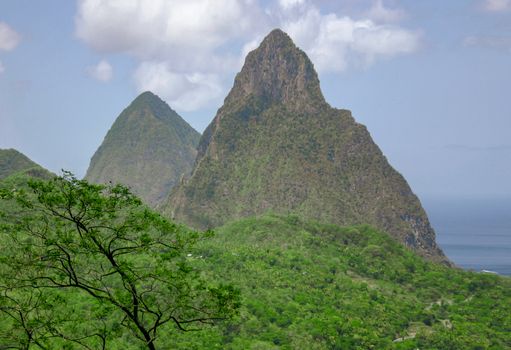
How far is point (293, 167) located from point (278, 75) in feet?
117

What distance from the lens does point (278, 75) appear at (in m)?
171

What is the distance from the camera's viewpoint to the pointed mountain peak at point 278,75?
543 feet

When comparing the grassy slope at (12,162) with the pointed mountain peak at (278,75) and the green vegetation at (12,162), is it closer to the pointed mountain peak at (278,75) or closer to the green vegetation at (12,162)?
the green vegetation at (12,162)

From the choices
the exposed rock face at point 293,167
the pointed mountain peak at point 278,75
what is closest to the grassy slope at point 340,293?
the exposed rock face at point 293,167

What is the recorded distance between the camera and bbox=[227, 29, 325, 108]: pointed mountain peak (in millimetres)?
165500

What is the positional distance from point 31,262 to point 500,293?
3244 inches

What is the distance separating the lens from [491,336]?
67125 millimetres

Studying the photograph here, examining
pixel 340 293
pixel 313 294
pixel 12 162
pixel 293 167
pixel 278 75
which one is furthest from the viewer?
pixel 278 75

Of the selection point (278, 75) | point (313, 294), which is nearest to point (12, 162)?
point (278, 75)

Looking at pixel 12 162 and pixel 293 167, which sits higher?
pixel 293 167

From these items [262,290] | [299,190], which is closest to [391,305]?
[262,290]

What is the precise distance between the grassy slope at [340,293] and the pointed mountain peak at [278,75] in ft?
232

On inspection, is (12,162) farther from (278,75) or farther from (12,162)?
(278,75)

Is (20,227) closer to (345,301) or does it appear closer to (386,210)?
(345,301)
